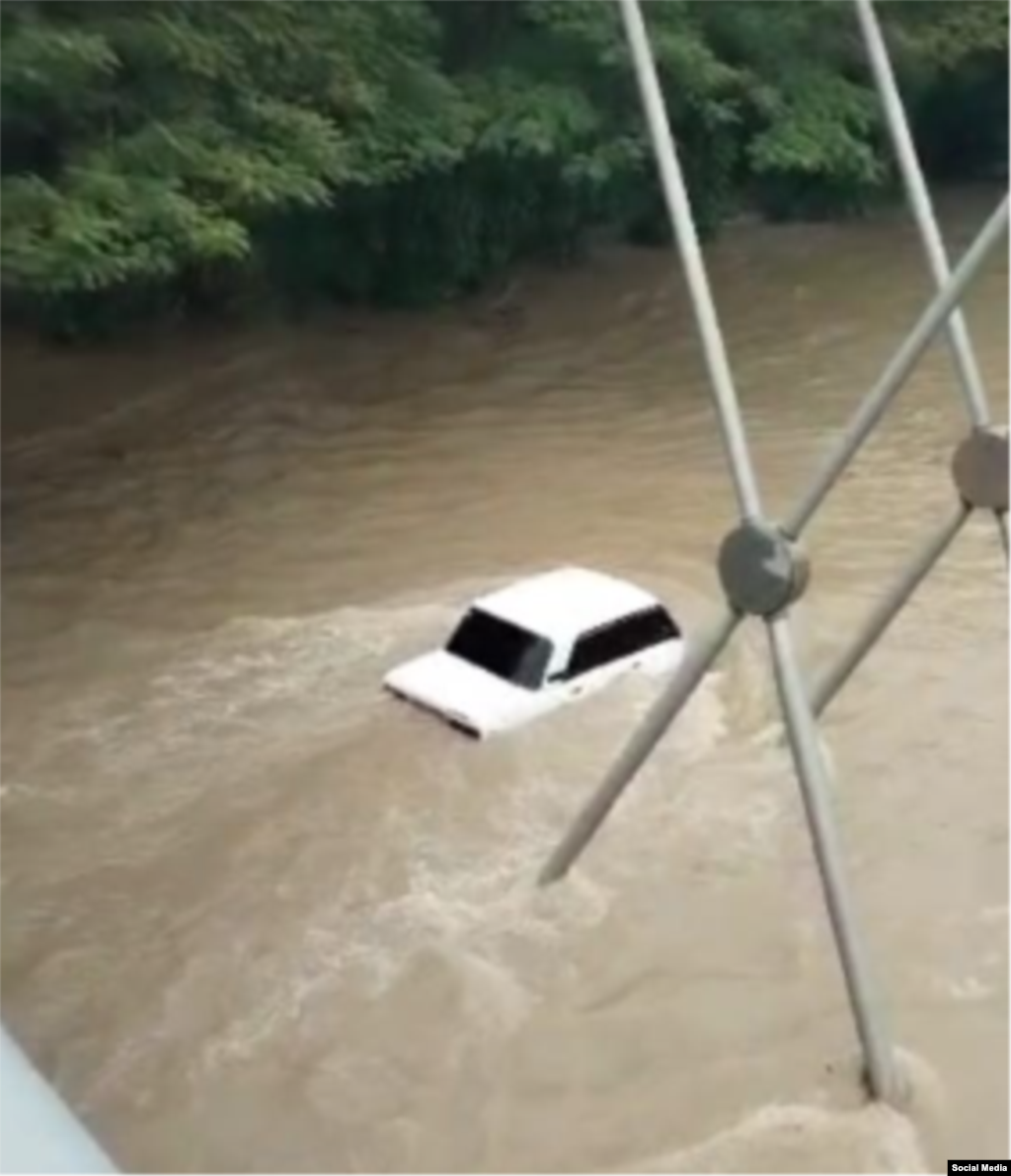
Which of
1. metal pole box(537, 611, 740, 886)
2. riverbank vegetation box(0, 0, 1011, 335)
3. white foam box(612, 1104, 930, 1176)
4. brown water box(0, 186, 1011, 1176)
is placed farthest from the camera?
riverbank vegetation box(0, 0, 1011, 335)

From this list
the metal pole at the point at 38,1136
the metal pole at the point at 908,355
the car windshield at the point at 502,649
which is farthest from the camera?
the car windshield at the point at 502,649

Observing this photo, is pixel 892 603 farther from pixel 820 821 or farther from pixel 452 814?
pixel 452 814

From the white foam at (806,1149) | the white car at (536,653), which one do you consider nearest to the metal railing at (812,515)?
the white foam at (806,1149)

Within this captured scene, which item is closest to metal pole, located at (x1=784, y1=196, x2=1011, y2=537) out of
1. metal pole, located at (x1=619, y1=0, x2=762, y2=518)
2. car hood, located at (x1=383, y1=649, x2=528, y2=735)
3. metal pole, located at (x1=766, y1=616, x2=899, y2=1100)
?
metal pole, located at (x1=619, y1=0, x2=762, y2=518)

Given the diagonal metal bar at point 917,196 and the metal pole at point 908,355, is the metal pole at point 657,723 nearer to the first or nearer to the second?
the metal pole at point 908,355

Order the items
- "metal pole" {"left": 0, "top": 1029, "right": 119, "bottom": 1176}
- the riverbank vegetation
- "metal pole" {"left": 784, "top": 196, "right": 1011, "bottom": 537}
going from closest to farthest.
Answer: "metal pole" {"left": 0, "top": 1029, "right": 119, "bottom": 1176} → "metal pole" {"left": 784, "top": 196, "right": 1011, "bottom": 537} → the riverbank vegetation

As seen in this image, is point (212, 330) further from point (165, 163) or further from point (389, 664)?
point (389, 664)

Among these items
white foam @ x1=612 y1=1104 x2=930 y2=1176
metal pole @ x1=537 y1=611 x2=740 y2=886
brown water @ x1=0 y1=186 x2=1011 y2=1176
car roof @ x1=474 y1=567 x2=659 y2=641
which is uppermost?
metal pole @ x1=537 y1=611 x2=740 y2=886

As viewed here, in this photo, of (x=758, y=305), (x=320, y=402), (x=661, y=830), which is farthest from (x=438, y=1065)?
(x=758, y=305)

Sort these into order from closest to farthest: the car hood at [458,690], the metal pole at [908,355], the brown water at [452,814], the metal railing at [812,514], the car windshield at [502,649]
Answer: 1. the metal pole at [908,355]
2. the metal railing at [812,514]
3. the brown water at [452,814]
4. the car hood at [458,690]
5. the car windshield at [502,649]

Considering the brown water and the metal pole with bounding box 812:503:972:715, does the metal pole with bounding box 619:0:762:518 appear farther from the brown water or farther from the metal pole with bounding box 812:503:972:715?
the brown water
